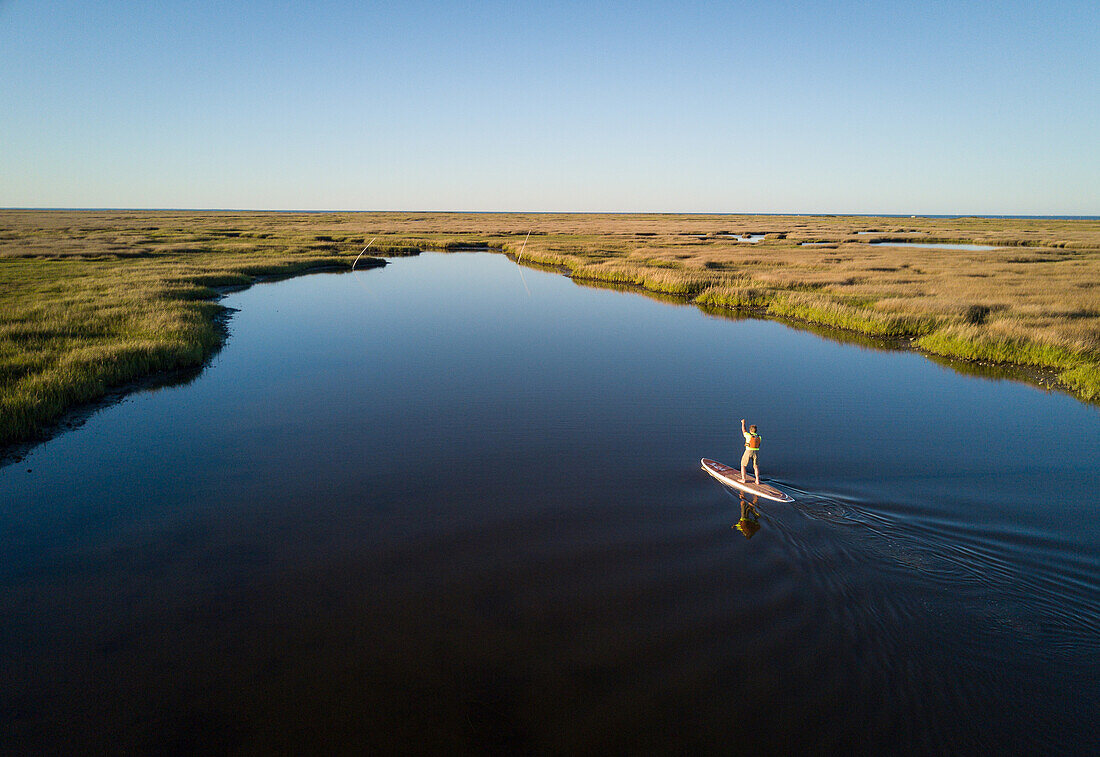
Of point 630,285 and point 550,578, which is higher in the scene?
point 630,285

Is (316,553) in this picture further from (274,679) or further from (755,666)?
(755,666)

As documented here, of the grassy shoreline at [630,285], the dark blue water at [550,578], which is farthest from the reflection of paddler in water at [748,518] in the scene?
the grassy shoreline at [630,285]

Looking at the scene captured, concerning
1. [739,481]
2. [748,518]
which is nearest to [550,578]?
[748,518]

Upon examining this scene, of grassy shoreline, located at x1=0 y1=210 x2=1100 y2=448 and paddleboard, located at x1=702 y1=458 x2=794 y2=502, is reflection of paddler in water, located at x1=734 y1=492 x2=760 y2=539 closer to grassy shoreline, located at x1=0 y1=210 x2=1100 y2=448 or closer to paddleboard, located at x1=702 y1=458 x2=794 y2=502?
paddleboard, located at x1=702 y1=458 x2=794 y2=502

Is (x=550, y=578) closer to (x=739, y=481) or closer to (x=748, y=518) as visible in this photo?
(x=748, y=518)

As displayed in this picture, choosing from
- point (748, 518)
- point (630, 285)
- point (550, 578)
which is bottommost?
point (550, 578)

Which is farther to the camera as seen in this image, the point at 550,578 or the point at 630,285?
the point at 630,285

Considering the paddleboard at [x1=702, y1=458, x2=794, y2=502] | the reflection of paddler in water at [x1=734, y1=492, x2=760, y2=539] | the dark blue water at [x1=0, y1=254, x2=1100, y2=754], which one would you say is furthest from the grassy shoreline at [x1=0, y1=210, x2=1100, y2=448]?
the reflection of paddler in water at [x1=734, y1=492, x2=760, y2=539]

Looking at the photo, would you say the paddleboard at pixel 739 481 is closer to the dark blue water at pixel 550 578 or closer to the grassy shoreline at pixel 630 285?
the dark blue water at pixel 550 578
